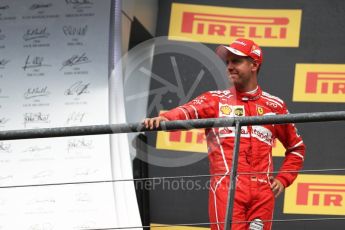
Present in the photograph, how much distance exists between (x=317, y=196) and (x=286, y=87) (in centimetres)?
59

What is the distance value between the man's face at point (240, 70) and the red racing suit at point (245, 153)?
0.04 metres

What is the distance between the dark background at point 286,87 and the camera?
3881mm

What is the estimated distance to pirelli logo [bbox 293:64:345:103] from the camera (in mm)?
4078


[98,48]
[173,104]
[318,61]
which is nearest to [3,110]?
[98,48]

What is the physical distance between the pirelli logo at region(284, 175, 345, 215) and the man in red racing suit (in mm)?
1206

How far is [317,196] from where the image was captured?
3844mm

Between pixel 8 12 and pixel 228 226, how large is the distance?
6.89ft

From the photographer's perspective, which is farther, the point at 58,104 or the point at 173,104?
the point at 173,104

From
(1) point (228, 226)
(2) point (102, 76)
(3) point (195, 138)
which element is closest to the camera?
(1) point (228, 226)

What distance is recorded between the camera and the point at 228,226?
216 centimetres

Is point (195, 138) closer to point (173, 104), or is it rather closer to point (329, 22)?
point (173, 104)
